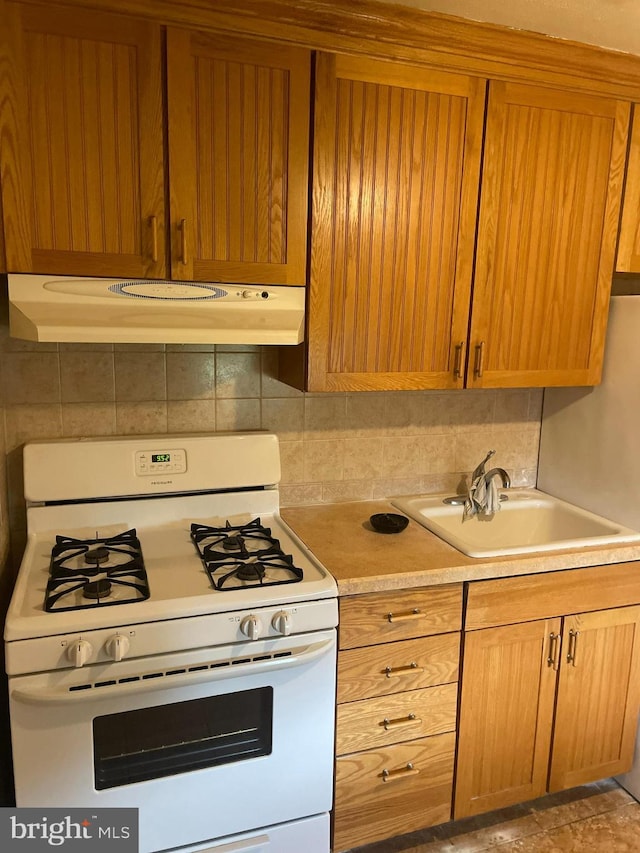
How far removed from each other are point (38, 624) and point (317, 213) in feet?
3.94

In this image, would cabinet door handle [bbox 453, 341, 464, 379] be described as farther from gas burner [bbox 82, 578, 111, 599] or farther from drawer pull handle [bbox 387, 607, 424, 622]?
gas burner [bbox 82, 578, 111, 599]

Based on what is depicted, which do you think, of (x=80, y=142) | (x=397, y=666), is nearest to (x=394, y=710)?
(x=397, y=666)

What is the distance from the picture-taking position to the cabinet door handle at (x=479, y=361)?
72.2 inches

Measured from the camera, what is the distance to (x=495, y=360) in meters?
1.88

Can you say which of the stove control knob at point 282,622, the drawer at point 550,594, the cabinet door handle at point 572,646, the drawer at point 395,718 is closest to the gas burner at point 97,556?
the stove control knob at point 282,622

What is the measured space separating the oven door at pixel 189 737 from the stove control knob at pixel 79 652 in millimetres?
50

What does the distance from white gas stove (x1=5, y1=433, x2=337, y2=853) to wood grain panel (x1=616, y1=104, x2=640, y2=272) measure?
1387 millimetres

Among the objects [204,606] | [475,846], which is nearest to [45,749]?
[204,606]

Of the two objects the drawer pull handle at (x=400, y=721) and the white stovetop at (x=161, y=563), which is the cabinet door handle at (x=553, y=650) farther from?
the white stovetop at (x=161, y=563)

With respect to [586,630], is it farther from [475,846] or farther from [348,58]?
[348,58]

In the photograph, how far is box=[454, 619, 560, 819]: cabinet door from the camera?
1.70m

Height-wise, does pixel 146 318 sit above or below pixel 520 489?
above

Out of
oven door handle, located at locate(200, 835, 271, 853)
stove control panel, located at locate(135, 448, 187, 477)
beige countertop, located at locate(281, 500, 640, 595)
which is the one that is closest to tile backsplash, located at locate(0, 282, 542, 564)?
stove control panel, located at locate(135, 448, 187, 477)

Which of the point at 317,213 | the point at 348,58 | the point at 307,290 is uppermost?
the point at 348,58
